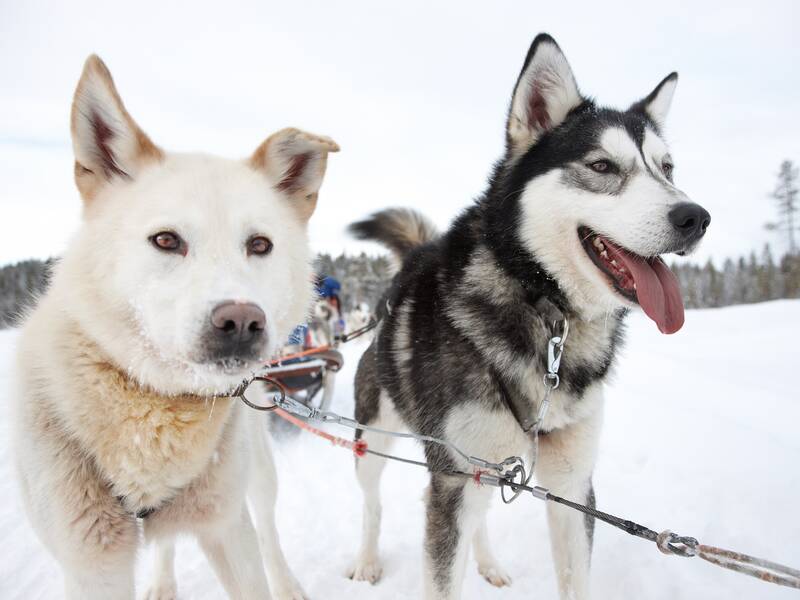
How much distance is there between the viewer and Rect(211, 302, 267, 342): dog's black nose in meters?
1.28

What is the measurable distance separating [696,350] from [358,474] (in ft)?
31.3

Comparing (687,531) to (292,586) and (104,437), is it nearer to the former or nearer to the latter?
(292,586)

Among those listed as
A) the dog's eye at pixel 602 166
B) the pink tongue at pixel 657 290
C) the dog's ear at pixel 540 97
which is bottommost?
the pink tongue at pixel 657 290

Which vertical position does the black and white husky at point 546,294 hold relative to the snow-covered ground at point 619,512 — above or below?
above

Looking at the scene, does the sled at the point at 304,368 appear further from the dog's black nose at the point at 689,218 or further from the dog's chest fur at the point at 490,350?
the dog's black nose at the point at 689,218

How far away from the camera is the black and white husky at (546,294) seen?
1843mm

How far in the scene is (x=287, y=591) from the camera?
2.61m

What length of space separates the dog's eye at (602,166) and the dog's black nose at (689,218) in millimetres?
340

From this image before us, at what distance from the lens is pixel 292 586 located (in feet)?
8.63

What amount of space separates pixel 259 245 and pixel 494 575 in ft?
7.88

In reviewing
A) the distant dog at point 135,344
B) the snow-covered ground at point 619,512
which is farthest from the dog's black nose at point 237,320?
the snow-covered ground at point 619,512

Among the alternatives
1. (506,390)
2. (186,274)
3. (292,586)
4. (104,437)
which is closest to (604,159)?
(506,390)

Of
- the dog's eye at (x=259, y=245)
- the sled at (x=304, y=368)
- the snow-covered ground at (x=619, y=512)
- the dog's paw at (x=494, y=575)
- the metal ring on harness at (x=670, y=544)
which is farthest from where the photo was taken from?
the sled at (x=304, y=368)

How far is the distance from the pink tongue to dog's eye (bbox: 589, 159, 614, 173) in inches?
12.9
